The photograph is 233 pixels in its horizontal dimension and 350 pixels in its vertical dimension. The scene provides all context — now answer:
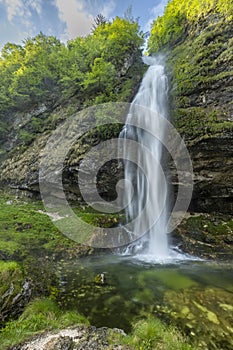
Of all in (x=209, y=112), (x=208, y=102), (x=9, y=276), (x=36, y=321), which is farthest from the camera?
(x=208, y=102)

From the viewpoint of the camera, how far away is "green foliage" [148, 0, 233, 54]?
1294 centimetres

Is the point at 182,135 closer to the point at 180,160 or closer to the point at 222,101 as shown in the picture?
the point at 180,160

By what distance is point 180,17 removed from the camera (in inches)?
682

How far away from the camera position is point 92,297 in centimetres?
514

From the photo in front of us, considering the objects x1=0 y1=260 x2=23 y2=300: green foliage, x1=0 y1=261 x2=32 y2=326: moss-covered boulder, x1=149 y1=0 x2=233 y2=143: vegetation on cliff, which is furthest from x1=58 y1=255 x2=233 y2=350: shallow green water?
x1=149 y1=0 x2=233 y2=143: vegetation on cliff

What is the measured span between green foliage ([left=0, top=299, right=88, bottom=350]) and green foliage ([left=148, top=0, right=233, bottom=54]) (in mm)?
16088

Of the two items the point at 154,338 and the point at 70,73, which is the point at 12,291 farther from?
the point at 70,73

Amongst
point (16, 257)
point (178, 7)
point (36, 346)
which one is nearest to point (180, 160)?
point (16, 257)

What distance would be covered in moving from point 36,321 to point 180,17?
71.5ft

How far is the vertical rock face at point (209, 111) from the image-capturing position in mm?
10109

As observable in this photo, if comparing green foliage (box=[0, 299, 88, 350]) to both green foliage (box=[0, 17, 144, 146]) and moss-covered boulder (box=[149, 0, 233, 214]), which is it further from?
green foliage (box=[0, 17, 144, 146])

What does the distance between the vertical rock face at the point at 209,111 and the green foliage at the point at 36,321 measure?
882cm

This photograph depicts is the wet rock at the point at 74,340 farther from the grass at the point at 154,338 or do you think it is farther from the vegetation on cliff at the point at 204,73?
the vegetation on cliff at the point at 204,73

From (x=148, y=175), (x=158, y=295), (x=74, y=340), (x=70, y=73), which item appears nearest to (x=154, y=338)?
(x=74, y=340)
